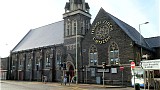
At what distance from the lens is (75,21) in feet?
156

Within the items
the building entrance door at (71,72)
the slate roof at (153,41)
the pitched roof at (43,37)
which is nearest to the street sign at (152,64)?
the building entrance door at (71,72)

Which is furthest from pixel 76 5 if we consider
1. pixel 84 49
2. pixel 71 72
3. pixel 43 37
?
pixel 43 37

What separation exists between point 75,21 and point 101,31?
8248 mm

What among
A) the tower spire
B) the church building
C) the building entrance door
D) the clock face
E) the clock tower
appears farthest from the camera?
the tower spire

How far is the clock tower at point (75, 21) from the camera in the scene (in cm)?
4653

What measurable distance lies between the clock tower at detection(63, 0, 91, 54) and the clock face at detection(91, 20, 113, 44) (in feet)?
14.7

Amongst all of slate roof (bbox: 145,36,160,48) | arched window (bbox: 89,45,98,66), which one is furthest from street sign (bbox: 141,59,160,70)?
slate roof (bbox: 145,36,160,48)

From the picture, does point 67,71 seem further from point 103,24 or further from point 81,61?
point 103,24

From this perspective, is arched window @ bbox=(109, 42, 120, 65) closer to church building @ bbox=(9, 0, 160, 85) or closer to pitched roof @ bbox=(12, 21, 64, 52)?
church building @ bbox=(9, 0, 160, 85)

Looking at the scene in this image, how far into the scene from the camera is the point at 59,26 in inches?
2299

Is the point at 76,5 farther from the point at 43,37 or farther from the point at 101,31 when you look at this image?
the point at 43,37

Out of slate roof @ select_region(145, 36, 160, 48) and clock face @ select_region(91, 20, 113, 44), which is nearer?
clock face @ select_region(91, 20, 113, 44)

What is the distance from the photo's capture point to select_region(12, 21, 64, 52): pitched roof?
54.8 meters

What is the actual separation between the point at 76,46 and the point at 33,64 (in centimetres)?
2023
